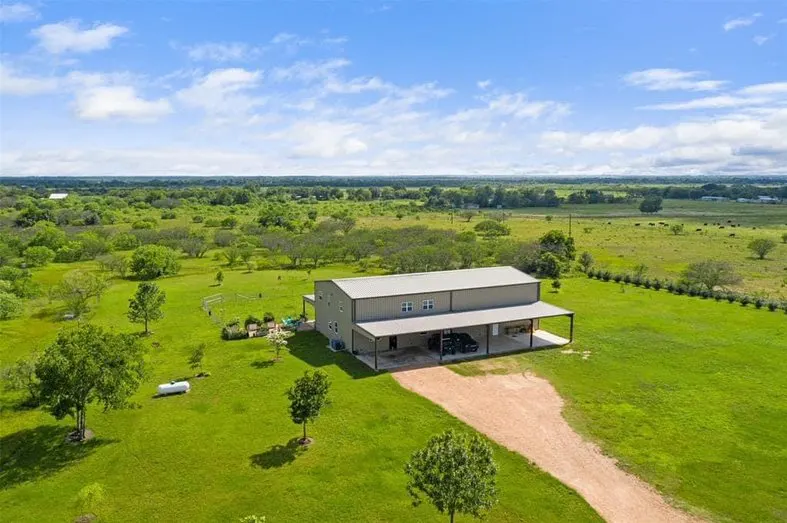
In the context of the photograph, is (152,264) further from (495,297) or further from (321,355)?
(495,297)

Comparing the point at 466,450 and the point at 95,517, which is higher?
the point at 466,450

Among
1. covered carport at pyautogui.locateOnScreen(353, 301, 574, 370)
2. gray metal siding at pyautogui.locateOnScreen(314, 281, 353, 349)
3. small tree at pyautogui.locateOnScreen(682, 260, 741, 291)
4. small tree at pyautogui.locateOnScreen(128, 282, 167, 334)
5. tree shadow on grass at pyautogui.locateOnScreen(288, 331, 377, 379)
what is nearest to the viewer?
tree shadow on grass at pyautogui.locateOnScreen(288, 331, 377, 379)

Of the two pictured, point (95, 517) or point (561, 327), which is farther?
point (561, 327)

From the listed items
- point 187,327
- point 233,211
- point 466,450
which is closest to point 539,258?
point 187,327

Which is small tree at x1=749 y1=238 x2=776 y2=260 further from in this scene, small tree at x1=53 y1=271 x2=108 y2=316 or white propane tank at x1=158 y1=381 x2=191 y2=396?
small tree at x1=53 y1=271 x2=108 y2=316

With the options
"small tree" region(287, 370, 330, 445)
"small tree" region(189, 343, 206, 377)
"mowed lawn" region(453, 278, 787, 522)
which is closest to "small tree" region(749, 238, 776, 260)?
"mowed lawn" region(453, 278, 787, 522)

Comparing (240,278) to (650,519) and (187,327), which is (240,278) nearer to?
(187,327)
